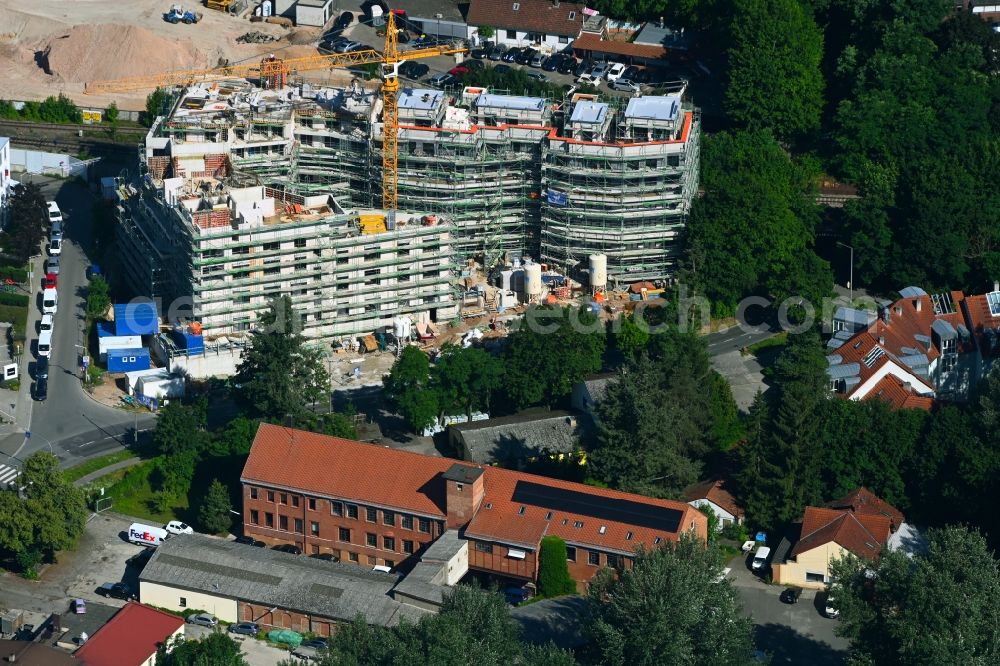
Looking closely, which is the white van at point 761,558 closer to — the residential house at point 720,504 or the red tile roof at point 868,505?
the residential house at point 720,504

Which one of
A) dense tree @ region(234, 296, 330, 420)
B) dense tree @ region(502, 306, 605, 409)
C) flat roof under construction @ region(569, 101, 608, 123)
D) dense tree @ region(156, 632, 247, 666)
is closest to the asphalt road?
dense tree @ region(234, 296, 330, 420)

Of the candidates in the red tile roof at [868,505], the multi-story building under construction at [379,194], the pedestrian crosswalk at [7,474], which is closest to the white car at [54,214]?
the multi-story building under construction at [379,194]

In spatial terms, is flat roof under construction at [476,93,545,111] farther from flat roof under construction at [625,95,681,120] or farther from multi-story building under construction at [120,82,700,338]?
flat roof under construction at [625,95,681,120]

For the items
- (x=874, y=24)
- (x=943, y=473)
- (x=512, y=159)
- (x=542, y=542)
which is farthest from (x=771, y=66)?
(x=542, y=542)

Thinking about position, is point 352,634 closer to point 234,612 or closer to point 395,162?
point 234,612

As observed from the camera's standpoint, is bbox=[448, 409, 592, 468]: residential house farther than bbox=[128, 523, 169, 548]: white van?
Yes

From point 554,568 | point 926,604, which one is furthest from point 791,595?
point 926,604
